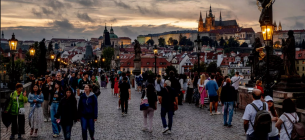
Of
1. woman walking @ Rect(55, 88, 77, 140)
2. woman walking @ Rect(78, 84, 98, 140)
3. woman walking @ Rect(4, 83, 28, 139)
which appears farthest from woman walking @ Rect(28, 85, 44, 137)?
woman walking @ Rect(78, 84, 98, 140)

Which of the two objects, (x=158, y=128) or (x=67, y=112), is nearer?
(x=67, y=112)

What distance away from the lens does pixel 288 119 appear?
20.1 ft

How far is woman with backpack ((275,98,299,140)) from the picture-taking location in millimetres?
6117

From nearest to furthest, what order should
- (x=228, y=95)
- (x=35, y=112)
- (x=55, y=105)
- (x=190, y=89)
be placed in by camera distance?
(x=35, y=112) → (x=55, y=105) → (x=228, y=95) → (x=190, y=89)

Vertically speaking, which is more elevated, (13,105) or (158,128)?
(13,105)

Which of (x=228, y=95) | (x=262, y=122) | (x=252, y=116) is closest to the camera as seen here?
(x=262, y=122)

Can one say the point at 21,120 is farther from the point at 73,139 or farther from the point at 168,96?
the point at 168,96

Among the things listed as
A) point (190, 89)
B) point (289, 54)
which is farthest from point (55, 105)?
point (190, 89)

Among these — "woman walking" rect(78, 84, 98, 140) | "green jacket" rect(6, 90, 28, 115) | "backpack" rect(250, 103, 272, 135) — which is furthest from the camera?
"green jacket" rect(6, 90, 28, 115)

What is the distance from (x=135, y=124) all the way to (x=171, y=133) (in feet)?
6.02

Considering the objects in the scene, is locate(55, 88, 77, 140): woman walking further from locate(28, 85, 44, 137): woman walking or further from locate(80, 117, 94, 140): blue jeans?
→ locate(28, 85, 44, 137): woman walking

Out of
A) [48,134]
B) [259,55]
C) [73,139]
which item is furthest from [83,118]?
[259,55]

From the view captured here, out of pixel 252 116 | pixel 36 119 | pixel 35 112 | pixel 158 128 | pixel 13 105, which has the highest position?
pixel 252 116

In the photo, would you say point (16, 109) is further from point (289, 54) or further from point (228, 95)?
point (289, 54)
